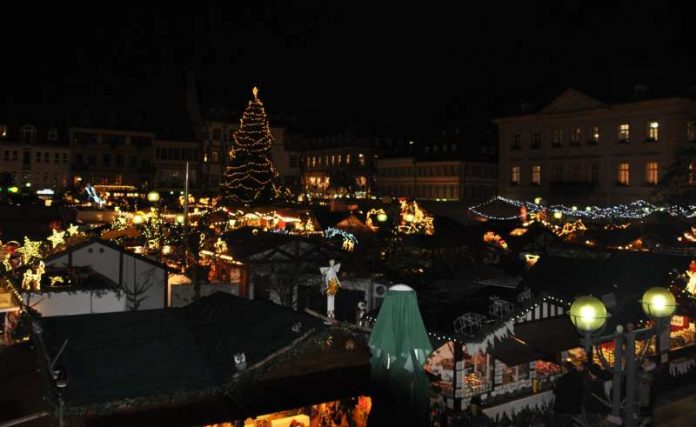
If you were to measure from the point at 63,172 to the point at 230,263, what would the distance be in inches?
1647

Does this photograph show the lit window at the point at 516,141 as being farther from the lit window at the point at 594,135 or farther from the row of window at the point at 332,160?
the row of window at the point at 332,160

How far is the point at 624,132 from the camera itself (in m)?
45.7

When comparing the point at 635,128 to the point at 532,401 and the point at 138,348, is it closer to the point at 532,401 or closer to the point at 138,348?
the point at 532,401

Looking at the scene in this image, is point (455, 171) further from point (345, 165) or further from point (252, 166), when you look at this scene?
point (252, 166)

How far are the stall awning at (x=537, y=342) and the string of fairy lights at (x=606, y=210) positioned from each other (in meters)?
15.4

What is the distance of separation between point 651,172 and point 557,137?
7.87 meters

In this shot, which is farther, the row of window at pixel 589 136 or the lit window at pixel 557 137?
the lit window at pixel 557 137

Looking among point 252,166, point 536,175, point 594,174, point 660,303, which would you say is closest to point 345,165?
point 536,175

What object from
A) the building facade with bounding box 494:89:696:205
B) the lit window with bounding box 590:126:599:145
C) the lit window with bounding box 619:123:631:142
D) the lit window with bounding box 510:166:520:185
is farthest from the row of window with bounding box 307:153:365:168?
the lit window with bounding box 619:123:631:142

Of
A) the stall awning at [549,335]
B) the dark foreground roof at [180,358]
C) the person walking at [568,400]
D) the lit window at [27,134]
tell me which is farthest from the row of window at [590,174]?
the lit window at [27,134]

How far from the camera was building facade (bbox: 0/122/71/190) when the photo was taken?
180 feet

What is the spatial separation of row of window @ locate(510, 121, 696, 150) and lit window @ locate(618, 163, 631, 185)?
5.49 ft

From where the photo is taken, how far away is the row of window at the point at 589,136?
43.6 metres

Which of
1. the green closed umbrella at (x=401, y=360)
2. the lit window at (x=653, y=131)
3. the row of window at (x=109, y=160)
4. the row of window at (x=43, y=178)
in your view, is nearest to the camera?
the green closed umbrella at (x=401, y=360)
